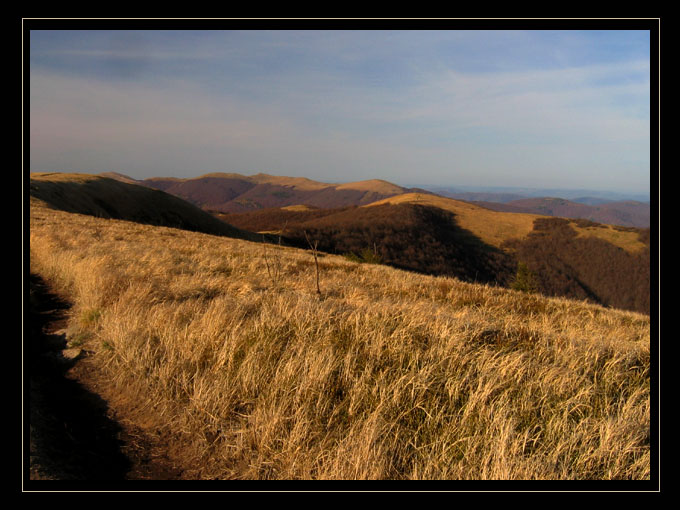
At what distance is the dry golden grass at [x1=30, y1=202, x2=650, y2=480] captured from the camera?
2.44 metres

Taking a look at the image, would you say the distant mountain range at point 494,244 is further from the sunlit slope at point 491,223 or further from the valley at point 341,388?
the valley at point 341,388

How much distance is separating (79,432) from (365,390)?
248cm

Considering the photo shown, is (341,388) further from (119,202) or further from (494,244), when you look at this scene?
(494,244)

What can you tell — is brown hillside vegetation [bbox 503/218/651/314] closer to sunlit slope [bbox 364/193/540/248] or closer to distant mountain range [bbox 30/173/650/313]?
distant mountain range [bbox 30/173/650/313]

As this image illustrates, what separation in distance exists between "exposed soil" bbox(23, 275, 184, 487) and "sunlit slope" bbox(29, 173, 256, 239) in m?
43.1

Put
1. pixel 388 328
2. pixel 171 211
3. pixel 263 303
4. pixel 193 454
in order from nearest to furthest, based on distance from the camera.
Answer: pixel 193 454, pixel 388 328, pixel 263 303, pixel 171 211

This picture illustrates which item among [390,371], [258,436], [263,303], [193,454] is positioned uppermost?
[263,303]

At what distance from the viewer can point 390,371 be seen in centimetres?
335

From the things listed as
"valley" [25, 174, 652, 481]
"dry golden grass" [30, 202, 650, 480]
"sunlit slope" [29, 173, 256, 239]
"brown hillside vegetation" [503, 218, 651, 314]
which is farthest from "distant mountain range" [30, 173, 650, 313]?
"dry golden grass" [30, 202, 650, 480]

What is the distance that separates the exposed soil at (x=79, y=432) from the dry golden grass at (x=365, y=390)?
189 mm

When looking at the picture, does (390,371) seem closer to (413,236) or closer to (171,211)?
(171,211)

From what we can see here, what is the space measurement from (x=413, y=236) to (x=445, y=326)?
114 metres

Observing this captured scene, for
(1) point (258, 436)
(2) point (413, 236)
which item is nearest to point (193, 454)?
(1) point (258, 436)
